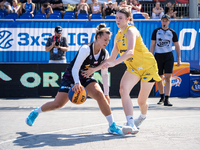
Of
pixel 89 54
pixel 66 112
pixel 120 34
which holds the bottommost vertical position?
pixel 66 112

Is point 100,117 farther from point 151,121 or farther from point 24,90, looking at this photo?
point 24,90

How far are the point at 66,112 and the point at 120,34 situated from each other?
111 inches

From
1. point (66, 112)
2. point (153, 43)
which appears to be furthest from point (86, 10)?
point (66, 112)

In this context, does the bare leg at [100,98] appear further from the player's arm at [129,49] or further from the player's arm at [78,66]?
the player's arm at [129,49]

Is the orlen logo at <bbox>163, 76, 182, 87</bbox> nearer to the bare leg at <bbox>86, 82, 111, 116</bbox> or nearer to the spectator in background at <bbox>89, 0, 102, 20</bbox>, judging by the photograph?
the bare leg at <bbox>86, 82, 111, 116</bbox>

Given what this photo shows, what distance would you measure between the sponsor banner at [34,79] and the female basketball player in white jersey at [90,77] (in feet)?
14.9

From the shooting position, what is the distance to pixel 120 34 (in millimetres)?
4664

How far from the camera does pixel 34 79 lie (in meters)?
9.39

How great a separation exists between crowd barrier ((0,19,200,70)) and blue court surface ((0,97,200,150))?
5.46 m

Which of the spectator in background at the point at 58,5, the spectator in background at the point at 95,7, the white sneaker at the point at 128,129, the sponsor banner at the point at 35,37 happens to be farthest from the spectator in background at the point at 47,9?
the white sneaker at the point at 128,129

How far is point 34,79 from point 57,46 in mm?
1356

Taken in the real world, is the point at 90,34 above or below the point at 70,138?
above

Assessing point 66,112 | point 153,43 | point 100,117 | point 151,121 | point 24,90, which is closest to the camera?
point 151,121

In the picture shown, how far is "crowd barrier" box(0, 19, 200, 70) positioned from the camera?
1225cm
